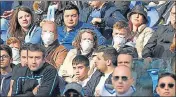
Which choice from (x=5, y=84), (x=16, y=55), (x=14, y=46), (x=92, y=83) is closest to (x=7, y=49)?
(x=5, y=84)

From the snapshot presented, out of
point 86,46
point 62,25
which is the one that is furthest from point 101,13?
point 86,46

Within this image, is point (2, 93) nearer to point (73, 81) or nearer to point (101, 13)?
point (73, 81)

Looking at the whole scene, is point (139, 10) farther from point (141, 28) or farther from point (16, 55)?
point (16, 55)

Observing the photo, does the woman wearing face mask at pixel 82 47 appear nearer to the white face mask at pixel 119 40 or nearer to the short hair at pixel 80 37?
the short hair at pixel 80 37

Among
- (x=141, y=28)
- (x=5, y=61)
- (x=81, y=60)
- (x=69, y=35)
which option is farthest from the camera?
(x=69, y=35)

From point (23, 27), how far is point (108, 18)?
1587 mm

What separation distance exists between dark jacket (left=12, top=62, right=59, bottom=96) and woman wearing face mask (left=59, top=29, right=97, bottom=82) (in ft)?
3.00

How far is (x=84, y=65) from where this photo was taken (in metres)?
13.7

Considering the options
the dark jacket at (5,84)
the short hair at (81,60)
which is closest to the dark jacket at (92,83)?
the short hair at (81,60)

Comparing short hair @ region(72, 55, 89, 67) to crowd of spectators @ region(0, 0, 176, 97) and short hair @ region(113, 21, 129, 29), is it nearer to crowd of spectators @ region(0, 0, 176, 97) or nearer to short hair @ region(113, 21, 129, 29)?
crowd of spectators @ region(0, 0, 176, 97)

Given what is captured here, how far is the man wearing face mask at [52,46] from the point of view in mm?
14859

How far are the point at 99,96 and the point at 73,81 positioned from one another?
2.82 ft

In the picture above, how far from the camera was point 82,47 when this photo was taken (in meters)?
14.6

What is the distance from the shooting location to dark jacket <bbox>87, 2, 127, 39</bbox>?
51.8ft
